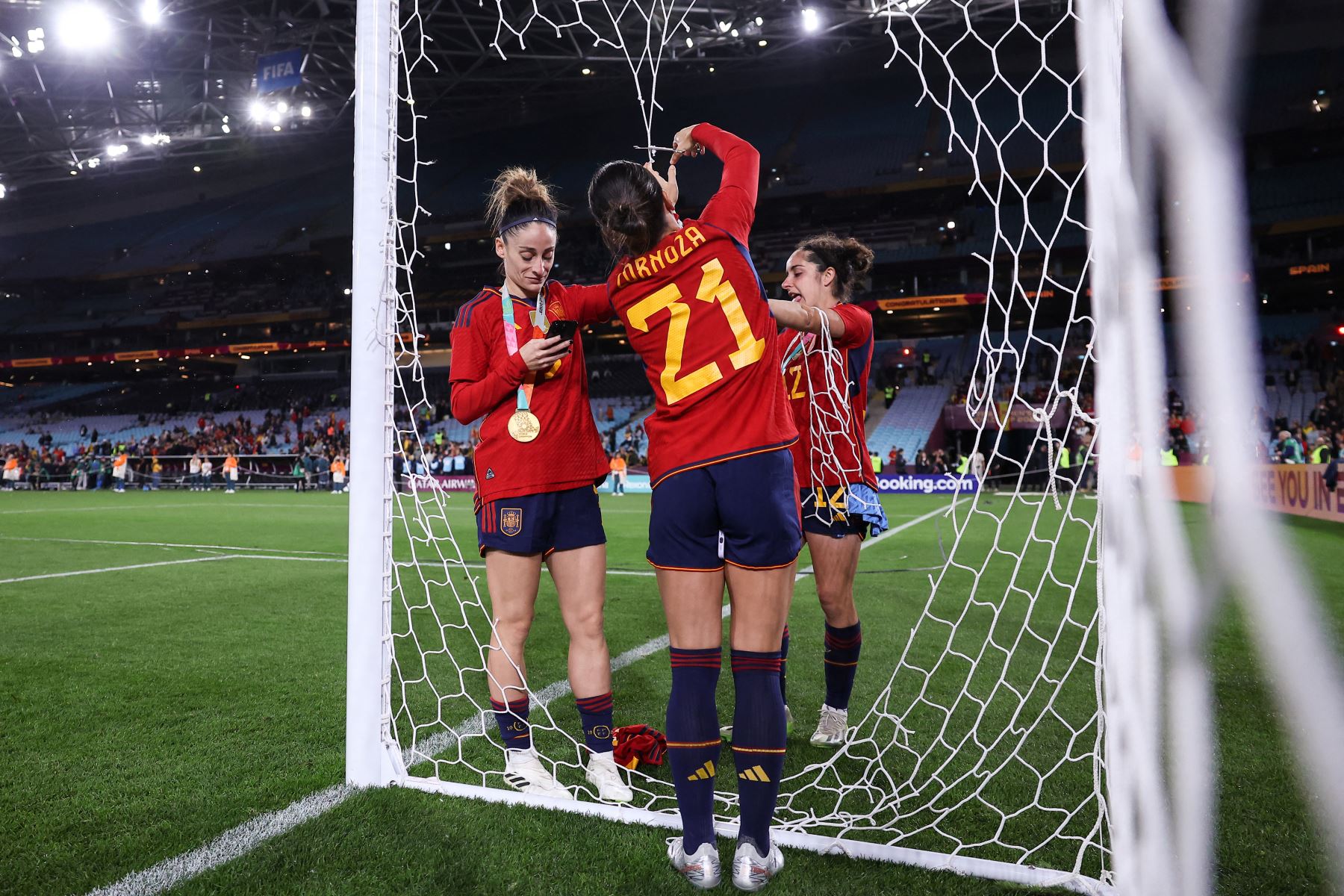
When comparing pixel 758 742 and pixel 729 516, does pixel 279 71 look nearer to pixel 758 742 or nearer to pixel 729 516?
pixel 729 516

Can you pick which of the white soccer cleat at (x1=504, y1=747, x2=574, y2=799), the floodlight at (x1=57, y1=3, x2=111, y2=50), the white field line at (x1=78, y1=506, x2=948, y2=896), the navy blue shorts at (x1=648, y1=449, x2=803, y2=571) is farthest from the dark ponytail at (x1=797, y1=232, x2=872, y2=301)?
the floodlight at (x1=57, y1=3, x2=111, y2=50)

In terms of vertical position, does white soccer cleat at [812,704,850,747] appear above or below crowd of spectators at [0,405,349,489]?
below

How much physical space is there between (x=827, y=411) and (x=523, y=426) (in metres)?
1.22

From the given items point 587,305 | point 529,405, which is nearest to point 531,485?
point 529,405

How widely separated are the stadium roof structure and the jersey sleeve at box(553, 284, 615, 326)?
19580 millimetres

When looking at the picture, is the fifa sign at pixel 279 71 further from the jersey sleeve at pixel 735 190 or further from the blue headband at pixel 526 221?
the jersey sleeve at pixel 735 190

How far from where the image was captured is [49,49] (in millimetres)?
24047

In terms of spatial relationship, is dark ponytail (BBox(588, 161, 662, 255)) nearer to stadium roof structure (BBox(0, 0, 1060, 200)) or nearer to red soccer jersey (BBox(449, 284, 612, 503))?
red soccer jersey (BBox(449, 284, 612, 503))

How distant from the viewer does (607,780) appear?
2.63 meters

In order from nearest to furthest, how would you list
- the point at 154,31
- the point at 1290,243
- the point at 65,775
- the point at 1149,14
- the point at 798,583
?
the point at 1149,14 → the point at 65,775 → the point at 798,583 → the point at 154,31 → the point at 1290,243

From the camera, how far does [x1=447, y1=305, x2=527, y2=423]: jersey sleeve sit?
100 inches

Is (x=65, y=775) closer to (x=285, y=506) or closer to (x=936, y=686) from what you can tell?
(x=936, y=686)

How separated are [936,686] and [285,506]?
Answer: 15266 mm

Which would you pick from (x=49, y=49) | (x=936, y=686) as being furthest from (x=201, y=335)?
(x=936, y=686)
